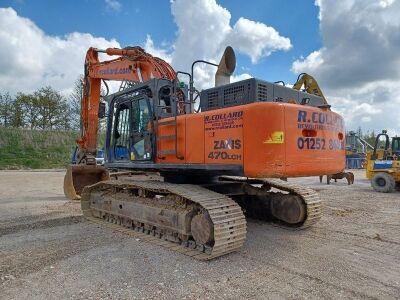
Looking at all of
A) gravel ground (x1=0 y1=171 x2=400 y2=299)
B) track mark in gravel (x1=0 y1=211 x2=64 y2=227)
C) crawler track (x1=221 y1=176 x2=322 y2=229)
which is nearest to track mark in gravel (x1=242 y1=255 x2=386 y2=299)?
gravel ground (x1=0 y1=171 x2=400 y2=299)

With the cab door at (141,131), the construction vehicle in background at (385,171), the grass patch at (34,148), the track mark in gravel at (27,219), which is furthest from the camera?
the grass patch at (34,148)

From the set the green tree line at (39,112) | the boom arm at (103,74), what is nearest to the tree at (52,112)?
the green tree line at (39,112)

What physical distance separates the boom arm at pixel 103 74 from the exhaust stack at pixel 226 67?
5.94 feet

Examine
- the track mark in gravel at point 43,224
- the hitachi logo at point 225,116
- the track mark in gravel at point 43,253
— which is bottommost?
the track mark in gravel at point 43,253

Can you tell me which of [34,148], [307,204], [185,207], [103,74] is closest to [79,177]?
[103,74]

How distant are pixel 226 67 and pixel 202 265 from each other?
3278 mm

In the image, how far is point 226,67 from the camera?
6457mm

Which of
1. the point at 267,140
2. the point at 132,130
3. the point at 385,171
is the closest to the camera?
the point at 267,140

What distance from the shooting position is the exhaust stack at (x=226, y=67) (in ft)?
20.9

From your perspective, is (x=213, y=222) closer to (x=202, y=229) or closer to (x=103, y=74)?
(x=202, y=229)

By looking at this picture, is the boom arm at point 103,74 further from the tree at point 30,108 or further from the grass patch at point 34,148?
the tree at point 30,108

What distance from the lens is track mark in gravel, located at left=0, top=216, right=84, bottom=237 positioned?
7.28m

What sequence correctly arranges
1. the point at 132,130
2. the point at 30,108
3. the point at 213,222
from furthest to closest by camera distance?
the point at 30,108 < the point at 132,130 < the point at 213,222

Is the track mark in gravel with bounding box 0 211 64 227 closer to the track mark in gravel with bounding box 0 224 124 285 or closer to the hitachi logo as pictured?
the track mark in gravel with bounding box 0 224 124 285
